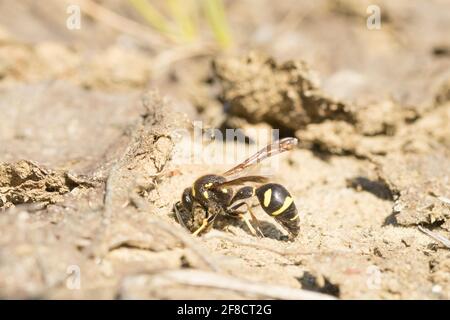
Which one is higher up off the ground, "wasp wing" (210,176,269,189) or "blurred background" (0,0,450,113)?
"blurred background" (0,0,450,113)

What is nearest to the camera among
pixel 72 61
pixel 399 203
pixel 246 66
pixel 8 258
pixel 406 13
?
pixel 8 258

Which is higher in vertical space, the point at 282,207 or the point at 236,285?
the point at 282,207

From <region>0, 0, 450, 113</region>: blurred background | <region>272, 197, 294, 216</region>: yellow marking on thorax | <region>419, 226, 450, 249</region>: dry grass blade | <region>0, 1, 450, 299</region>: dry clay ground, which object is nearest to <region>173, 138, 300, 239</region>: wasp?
<region>272, 197, 294, 216</region>: yellow marking on thorax

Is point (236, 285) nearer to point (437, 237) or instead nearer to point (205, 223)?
point (205, 223)

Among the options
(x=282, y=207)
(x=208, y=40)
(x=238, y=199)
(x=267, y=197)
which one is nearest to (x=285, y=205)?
(x=282, y=207)

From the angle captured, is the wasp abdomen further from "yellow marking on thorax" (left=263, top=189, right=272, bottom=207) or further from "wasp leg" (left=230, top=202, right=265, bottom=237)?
"wasp leg" (left=230, top=202, right=265, bottom=237)

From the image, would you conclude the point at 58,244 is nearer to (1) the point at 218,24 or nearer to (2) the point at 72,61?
(2) the point at 72,61

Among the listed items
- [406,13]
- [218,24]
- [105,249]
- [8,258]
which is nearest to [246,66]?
[218,24]
